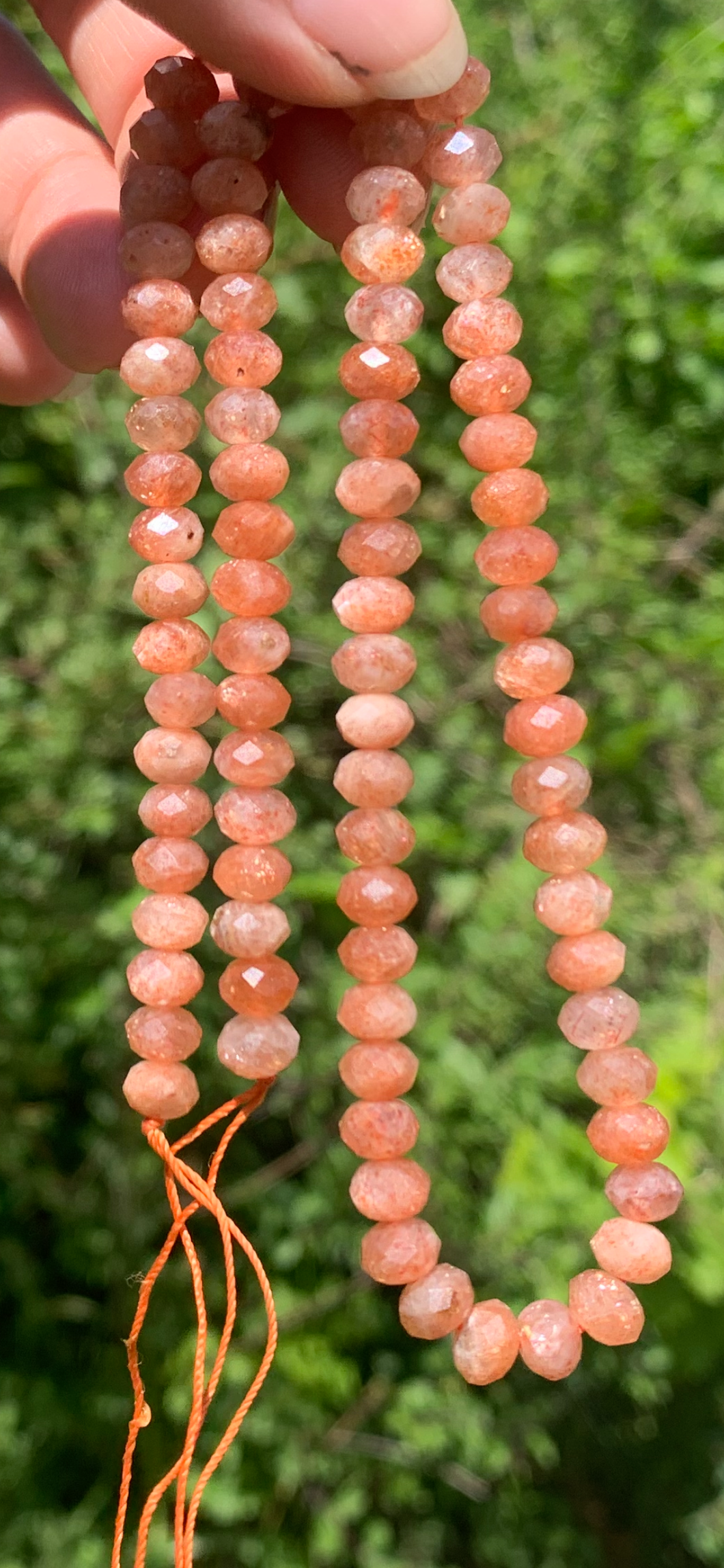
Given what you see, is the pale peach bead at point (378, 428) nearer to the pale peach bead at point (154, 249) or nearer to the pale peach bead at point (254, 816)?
the pale peach bead at point (154, 249)

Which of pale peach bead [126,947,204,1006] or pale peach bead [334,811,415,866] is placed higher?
pale peach bead [334,811,415,866]

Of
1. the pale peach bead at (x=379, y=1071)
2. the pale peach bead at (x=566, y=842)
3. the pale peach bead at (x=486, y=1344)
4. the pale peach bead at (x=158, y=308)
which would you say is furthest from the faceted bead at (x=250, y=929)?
the pale peach bead at (x=158, y=308)

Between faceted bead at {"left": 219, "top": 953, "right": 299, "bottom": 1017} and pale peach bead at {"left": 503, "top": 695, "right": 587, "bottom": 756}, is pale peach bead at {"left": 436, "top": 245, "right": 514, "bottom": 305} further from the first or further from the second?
faceted bead at {"left": 219, "top": 953, "right": 299, "bottom": 1017}

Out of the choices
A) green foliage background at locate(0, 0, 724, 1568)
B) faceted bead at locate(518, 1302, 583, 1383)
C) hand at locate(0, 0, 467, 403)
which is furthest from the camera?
green foliage background at locate(0, 0, 724, 1568)

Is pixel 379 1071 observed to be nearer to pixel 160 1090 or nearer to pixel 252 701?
pixel 160 1090

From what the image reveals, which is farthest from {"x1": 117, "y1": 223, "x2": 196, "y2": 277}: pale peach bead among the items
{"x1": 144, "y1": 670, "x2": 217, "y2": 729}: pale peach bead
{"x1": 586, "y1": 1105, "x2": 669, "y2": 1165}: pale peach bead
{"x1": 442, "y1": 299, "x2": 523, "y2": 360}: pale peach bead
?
{"x1": 586, "y1": 1105, "x2": 669, "y2": 1165}: pale peach bead

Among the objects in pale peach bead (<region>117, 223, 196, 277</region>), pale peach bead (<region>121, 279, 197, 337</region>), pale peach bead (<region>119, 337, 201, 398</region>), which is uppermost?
pale peach bead (<region>117, 223, 196, 277</region>)

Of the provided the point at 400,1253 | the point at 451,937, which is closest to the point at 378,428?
the point at 400,1253

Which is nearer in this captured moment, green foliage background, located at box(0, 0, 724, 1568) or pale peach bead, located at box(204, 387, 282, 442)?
pale peach bead, located at box(204, 387, 282, 442)
